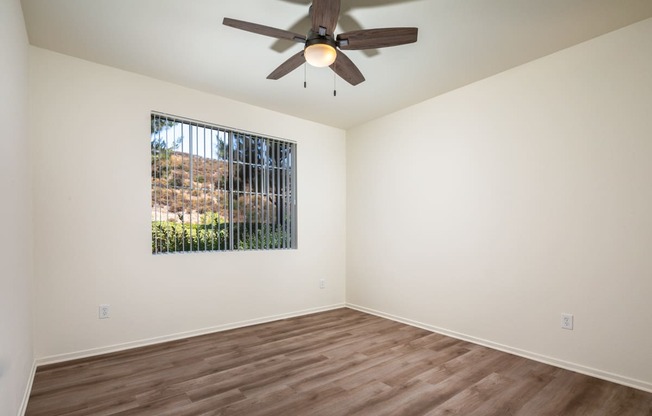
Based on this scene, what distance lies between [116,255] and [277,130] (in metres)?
2.27

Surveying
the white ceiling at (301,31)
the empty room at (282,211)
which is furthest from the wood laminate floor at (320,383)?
the white ceiling at (301,31)

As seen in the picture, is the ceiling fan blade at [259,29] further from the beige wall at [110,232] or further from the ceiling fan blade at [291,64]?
the beige wall at [110,232]

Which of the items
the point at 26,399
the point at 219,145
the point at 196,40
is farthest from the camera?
the point at 219,145

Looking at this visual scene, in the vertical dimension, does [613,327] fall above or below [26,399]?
above

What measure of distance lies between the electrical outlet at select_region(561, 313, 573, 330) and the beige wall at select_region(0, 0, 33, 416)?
11.8ft

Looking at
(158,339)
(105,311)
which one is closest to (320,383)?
(158,339)

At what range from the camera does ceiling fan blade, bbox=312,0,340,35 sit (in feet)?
5.97

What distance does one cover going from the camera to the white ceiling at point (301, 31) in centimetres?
226

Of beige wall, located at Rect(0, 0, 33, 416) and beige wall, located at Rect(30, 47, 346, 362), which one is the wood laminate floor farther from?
beige wall, located at Rect(0, 0, 33, 416)

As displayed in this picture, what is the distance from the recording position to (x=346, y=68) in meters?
2.50

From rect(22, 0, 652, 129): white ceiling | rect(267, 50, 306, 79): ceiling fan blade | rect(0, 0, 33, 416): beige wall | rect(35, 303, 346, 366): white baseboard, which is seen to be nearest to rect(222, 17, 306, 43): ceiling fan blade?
rect(267, 50, 306, 79): ceiling fan blade

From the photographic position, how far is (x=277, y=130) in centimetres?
428

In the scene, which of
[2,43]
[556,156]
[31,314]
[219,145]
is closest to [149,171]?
[219,145]

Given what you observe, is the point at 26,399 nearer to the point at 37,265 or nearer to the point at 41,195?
the point at 37,265
